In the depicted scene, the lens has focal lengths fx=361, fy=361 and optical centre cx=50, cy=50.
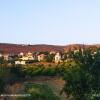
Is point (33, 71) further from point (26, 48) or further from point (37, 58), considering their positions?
point (26, 48)

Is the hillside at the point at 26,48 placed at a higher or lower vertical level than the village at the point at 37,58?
higher

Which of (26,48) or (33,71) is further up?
(26,48)

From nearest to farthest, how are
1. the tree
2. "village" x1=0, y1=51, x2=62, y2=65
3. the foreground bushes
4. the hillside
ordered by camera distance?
the tree, the foreground bushes, "village" x1=0, y1=51, x2=62, y2=65, the hillside

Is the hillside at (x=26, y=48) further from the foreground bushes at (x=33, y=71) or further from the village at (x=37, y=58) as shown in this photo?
the foreground bushes at (x=33, y=71)

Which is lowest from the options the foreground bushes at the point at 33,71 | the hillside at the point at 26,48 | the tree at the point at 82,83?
the foreground bushes at the point at 33,71

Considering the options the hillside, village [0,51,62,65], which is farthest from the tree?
the hillside

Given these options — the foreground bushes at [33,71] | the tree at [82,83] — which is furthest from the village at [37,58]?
the tree at [82,83]

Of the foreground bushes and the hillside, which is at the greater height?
the hillside

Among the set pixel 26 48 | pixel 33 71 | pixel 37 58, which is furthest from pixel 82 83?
pixel 26 48

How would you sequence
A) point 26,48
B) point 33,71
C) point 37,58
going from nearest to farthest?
point 33,71
point 37,58
point 26,48

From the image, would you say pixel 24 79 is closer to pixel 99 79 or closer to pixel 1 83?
pixel 1 83

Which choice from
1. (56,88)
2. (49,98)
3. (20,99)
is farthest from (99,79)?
(56,88)

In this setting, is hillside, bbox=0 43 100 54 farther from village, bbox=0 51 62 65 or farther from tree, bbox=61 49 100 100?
tree, bbox=61 49 100 100

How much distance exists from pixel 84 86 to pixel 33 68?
23956 millimetres
